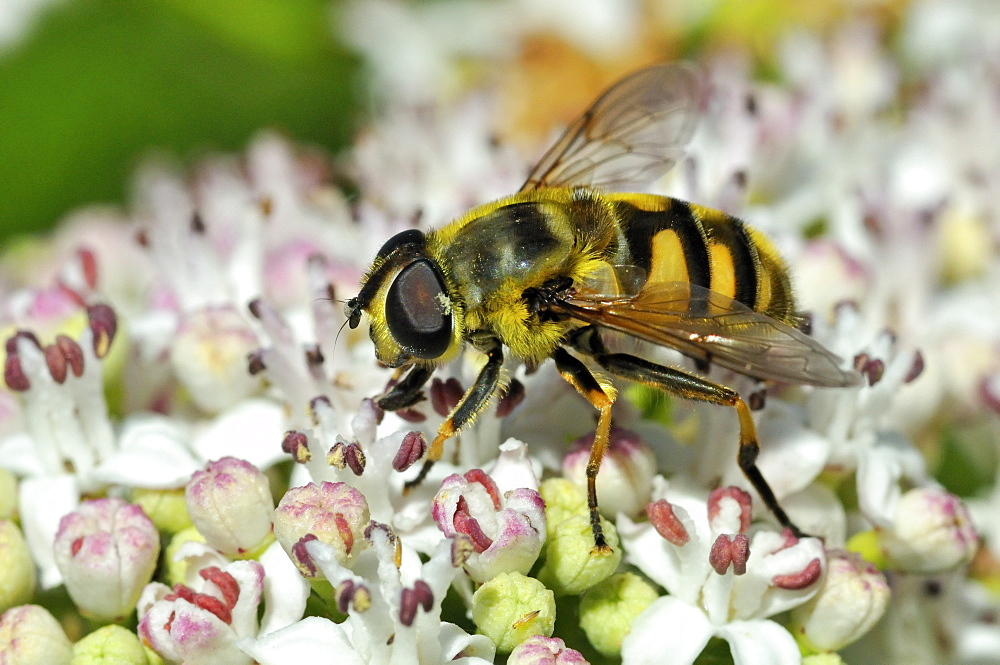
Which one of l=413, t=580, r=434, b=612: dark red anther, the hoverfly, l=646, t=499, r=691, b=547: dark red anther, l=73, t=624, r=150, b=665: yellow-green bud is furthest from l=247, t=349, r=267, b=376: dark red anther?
l=646, t=499, r=691, b=547: dark red anther

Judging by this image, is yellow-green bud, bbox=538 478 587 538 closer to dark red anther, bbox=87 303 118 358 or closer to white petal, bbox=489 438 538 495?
white petal, bbox=489 438 538 495

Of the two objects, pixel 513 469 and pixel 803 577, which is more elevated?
pixel 513 469

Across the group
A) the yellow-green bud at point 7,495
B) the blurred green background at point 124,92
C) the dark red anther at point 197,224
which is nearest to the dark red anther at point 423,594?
the yellow-green bud at point 7,495

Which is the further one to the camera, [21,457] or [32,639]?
[21,457]

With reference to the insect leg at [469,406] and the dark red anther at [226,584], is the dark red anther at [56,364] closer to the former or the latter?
the dark red anther at [226,584]

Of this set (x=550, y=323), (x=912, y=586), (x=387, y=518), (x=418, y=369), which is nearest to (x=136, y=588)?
(x=387, y=518)

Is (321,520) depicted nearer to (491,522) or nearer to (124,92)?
(491,522)

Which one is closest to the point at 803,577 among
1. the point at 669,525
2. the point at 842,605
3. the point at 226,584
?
the point at 842,605
